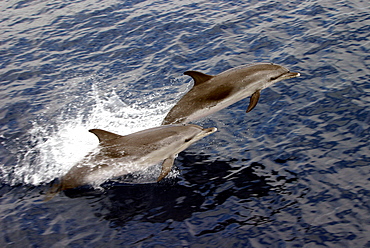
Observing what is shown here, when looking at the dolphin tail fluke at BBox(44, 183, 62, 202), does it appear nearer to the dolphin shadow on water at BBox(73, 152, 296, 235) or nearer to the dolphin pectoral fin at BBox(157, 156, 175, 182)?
the dolphin shadow on water at BBox(73, 152, 296, 235)

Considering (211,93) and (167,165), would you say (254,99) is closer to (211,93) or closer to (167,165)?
(211,93)

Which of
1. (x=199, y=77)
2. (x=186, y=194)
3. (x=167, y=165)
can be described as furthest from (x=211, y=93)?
(x=186, y=194)

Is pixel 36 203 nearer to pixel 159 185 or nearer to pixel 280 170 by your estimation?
pixel 159 185

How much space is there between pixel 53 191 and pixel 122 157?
208 centimetres

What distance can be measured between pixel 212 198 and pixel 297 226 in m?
2.12

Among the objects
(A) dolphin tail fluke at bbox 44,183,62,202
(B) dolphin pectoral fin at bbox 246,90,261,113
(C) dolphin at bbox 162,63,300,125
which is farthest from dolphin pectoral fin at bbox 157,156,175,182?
(B) dolphin pectoral fin at bbox 246,90,261,113

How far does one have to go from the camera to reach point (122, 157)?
10.5 metres

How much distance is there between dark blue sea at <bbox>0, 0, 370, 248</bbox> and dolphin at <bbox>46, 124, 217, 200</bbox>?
1.39 feet

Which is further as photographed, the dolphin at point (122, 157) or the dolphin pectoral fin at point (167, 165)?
the dolphin at point (122, 157)

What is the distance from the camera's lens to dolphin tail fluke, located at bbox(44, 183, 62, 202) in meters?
10.6

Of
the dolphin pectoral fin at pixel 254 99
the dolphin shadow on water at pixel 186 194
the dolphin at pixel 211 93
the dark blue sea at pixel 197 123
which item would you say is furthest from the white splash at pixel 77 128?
the dolphin pectoral fin at pixel 254 99

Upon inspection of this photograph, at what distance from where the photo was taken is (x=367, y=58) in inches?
606

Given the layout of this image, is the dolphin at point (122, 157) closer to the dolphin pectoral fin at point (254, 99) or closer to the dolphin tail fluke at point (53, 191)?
the dolphin tail fluke at point (53, 191)

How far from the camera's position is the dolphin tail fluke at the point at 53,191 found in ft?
34.8
